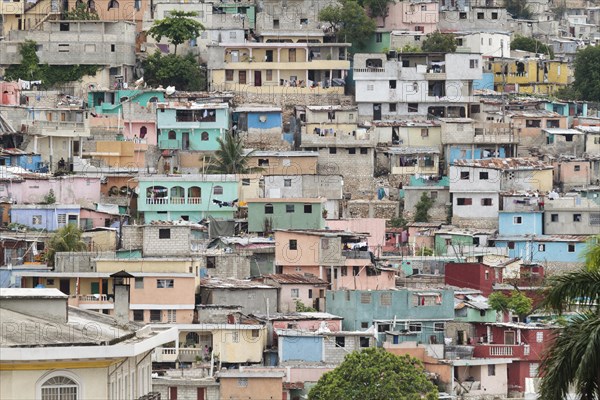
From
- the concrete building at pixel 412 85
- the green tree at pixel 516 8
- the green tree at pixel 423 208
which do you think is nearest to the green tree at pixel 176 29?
the concrete building at pixel 412 85

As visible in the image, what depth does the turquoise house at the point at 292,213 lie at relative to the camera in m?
55.2

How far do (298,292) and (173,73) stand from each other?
1945 cm

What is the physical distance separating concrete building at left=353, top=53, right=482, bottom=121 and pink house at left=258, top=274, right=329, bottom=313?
1693cm

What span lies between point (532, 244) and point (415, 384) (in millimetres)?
18289

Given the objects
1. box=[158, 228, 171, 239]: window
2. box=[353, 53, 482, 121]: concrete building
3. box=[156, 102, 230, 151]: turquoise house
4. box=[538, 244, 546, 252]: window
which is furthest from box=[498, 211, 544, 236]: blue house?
box=[158, 228, 171, 239]: window

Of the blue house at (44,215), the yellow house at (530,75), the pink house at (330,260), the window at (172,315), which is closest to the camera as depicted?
the window at (172,315)

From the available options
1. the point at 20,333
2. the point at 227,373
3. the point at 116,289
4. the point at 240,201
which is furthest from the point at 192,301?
the point at 20,333

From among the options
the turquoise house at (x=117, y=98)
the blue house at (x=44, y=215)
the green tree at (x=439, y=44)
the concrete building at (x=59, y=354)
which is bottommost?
the concrete building at (x=59, y=354)

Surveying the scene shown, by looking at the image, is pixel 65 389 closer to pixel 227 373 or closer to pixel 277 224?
pixel 227 373

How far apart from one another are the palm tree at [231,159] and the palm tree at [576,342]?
42.3 m

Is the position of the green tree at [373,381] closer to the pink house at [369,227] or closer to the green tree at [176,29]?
the pink house at [369,227]

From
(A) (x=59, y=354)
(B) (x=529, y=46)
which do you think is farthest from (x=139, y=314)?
(B) (x=529, y=46)

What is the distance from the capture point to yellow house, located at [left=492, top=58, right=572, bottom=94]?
73.9 metres

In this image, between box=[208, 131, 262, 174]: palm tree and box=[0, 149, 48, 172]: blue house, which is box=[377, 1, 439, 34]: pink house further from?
box=[0, 149, 48, 172]: blue house
